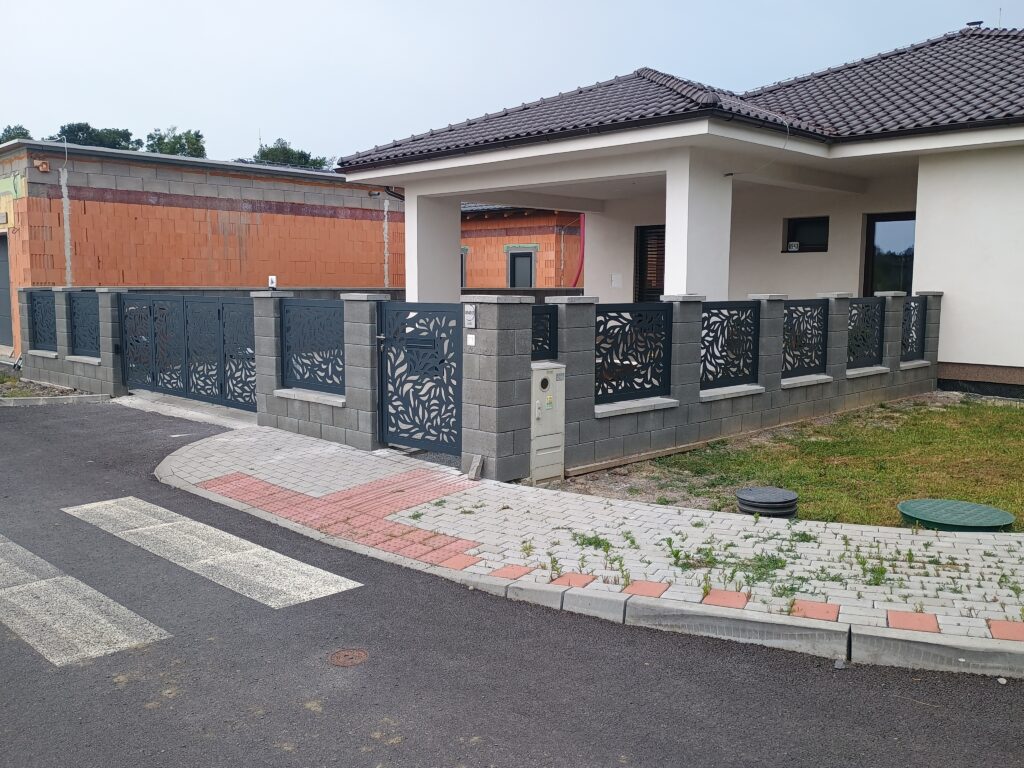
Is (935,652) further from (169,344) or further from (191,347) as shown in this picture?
(169,344)

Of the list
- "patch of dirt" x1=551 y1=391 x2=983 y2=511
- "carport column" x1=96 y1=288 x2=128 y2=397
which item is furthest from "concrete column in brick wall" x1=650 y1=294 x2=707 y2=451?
"carport column" x1=96 y1=288 x2=128 y2=397

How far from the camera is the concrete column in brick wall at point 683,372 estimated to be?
9664 millimetres

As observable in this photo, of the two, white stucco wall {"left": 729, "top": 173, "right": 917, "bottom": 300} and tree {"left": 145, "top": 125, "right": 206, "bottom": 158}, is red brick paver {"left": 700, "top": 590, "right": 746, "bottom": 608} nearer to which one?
white stucco wall {"left": 729, "top": 173, "right": 917, "bottom": 300}

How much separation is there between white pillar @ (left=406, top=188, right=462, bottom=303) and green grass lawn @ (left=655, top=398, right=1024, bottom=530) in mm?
7985

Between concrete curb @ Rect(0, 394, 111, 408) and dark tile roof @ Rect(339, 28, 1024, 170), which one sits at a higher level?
dark tile roof @ Rect(339, 28, 1024, 170)

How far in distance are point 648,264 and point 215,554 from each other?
14.4 meters

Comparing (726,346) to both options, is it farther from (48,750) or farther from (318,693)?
(48,750)

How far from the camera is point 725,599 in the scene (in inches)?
205

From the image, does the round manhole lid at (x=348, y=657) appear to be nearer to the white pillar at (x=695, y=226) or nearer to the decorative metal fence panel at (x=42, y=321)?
the white pillar at (x=695, y=226)

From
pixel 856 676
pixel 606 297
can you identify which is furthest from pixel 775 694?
pixel 606 297

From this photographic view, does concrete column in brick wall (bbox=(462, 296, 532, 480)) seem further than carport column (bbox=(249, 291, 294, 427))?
→ No

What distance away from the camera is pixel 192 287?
784 inches

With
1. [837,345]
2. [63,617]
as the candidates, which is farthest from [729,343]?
[63,617]

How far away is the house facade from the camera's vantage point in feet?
41.5
